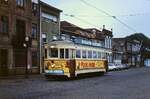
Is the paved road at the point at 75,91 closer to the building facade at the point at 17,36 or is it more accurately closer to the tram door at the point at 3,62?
the building facade at the point at 17,36

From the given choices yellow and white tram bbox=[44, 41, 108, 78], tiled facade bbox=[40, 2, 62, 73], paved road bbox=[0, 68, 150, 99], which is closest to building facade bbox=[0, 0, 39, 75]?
tiled facade bbox=[40, 2, 62, 73]

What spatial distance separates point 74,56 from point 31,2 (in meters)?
17.1

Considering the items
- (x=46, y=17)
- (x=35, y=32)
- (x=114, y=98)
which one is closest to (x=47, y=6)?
(x=46, y=17)

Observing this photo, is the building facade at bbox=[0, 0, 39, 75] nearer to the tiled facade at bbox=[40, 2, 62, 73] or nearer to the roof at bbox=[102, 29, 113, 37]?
the tiled facade at bbox=[40, 2, 62, 73]

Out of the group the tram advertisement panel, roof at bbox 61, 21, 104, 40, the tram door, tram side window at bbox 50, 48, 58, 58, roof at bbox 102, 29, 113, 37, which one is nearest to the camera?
tram side window at bbox 50, 48, 58, 58

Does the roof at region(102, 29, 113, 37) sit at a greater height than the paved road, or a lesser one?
greater

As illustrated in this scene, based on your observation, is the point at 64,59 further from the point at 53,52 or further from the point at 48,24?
the point at 48,24

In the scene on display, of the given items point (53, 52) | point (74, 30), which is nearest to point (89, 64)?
point (53, 52)

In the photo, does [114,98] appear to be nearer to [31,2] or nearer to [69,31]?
[31,2]

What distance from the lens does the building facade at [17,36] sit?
46.6m

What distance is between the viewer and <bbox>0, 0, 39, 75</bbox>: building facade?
4662 centimetres

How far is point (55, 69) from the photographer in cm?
3638

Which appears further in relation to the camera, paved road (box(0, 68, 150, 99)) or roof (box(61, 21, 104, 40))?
roof (box(61, 21, 104, 40))

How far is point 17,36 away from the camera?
48.6 m
